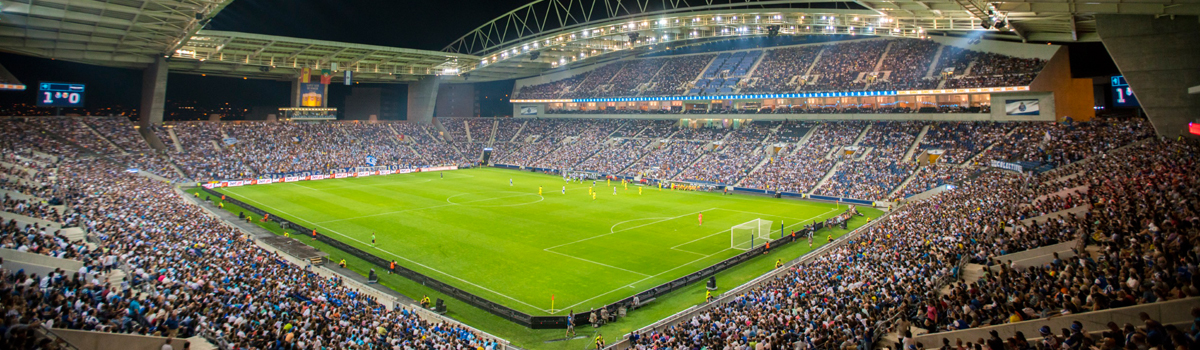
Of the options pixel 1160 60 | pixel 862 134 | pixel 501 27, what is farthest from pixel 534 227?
pixel 501 27

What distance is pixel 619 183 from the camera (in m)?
58.8

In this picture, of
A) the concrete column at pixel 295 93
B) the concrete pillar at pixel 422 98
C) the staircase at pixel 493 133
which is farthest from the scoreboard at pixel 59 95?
the staircase at pixel 493 133

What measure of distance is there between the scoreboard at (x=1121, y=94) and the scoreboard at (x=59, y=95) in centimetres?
8007

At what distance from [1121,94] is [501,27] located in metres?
66.9

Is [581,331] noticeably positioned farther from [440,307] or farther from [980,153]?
[980,153]

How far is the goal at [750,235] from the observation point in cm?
3112

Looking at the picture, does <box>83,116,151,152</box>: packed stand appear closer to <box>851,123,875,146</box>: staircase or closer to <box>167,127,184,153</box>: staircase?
<box>167,127,184,153</box>: staircase

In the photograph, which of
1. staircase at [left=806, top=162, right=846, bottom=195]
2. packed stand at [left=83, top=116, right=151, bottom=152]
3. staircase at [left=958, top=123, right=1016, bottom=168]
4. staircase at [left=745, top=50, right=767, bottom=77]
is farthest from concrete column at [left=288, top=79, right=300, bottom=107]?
staircase at [left=958, top=123, right=1016, bottom=168]

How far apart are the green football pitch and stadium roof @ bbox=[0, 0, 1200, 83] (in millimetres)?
12903

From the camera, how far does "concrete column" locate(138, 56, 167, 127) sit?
56219 mm

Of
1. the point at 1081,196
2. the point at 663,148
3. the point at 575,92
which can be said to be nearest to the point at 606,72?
the point at 575,92

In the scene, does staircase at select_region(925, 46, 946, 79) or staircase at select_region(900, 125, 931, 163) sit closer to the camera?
staircase at select_region(900, 125, 931, 163)

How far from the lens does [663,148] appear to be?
65.5 m

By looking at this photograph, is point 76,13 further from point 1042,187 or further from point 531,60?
point 1042,187
